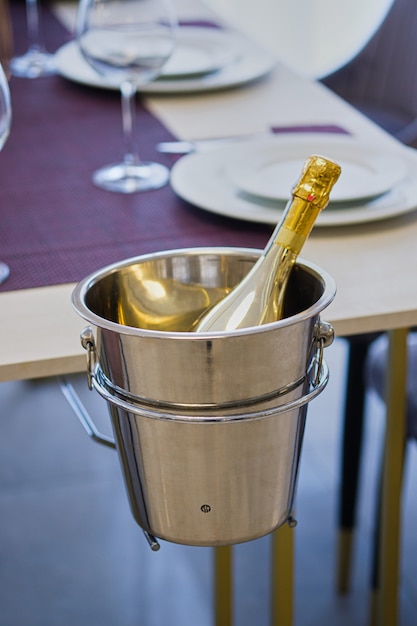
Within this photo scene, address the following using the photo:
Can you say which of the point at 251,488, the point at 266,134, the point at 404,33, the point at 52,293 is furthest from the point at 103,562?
the point at 404,33

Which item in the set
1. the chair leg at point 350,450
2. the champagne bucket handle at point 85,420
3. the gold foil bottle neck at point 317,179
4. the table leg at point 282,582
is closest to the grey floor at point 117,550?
the chair leg at point 350,450

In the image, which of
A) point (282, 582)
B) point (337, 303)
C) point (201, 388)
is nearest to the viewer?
point (201, 388)

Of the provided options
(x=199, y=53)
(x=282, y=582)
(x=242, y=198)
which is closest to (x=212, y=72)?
(x=199, y=53)

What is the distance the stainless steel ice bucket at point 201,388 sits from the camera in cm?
59

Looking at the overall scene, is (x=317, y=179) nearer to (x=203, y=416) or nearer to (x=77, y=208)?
(x=203, y=416)

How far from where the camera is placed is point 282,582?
99cm

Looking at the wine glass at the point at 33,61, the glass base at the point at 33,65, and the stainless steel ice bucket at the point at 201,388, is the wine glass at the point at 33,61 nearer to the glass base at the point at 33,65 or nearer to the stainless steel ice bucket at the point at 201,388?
the glass base at the point at 33,65

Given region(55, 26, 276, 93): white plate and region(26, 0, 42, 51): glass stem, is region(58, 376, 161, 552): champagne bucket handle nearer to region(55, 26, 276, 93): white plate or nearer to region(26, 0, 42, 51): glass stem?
region(55, 26, 276, 93): white plate

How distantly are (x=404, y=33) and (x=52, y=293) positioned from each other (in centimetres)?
159

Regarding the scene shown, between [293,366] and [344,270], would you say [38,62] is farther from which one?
[293,366]

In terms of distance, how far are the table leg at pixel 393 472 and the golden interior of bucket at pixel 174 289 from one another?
0.36m

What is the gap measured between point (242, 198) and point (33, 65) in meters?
0.74

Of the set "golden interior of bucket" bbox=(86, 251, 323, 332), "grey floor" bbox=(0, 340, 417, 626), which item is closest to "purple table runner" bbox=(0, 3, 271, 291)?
"golden interior of bucket" bbox=(86, 251, 323, 332)

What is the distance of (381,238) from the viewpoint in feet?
3.19
